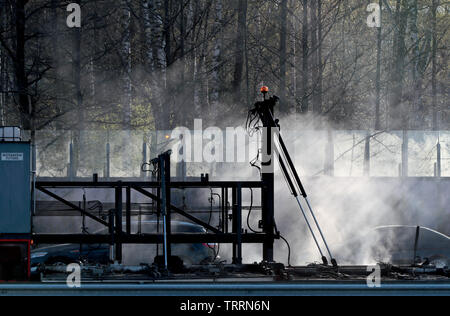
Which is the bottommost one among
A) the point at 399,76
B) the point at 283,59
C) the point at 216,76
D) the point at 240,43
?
the point at 216,76

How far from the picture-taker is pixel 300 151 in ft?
87.1

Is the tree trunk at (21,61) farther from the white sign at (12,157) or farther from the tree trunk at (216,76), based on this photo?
the white sign at (12,157)

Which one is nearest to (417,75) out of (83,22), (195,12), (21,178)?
(195,12)

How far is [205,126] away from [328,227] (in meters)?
9.87

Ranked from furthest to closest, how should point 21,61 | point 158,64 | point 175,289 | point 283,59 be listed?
point 283,59 → point 158,64 → point 21,61 → point 175,289

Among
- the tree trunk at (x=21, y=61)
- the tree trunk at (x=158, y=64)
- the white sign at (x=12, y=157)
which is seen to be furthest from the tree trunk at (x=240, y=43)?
the white sign at (x=12, y=157)

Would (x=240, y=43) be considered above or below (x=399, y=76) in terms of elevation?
above

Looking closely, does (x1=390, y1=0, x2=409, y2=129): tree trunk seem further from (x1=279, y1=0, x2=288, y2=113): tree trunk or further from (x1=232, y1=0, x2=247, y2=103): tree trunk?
(x1=232, y1=0, x2=247, y2=103): tree trunk

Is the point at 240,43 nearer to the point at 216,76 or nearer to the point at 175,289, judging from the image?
the point at 216,76

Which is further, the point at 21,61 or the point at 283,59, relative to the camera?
the point at 283,59

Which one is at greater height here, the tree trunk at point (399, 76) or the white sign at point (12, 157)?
the tree trunk at point (399, 76)

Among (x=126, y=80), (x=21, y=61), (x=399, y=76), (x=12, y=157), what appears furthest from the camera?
(x=399, y=76)

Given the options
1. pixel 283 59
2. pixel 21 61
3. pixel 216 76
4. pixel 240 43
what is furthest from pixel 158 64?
pixel 240 43

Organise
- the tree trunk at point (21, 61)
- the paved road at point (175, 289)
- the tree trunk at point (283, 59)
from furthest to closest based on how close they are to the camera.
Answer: the tree trunk at point (283, 59)
the tree trunk at point (21, 61)
the paved road at point (175, 289)
